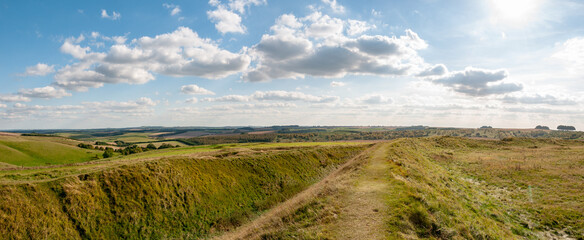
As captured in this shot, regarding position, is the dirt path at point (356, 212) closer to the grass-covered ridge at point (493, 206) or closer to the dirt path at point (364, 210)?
the dirt path at point (364, 210)

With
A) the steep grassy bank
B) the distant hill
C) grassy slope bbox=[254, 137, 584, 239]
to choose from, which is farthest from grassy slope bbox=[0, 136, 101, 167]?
grassy slope bbox=[254, 137, 584, 239]

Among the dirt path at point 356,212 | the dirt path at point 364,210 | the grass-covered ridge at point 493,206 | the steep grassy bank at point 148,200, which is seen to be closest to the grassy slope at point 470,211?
the grass-covered ridge at point 493,206

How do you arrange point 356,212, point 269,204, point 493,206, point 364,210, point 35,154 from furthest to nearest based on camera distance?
1. point 35,154
2. point 269,204
3. point 493,206
4. point 364,210
5. point 356,212

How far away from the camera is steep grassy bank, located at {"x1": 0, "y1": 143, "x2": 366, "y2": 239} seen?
1747cm

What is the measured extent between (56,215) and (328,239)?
1976cm

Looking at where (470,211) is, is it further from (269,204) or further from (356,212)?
(269,204)

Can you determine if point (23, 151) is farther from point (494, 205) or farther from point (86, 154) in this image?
point (494, 205)

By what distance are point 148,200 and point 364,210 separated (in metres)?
19.2

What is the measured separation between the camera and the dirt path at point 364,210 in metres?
12.5

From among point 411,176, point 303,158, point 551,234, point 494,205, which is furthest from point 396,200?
point 303,158

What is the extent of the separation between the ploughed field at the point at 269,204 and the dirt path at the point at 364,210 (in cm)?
6

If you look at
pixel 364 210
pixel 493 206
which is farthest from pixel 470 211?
pixel 364 210

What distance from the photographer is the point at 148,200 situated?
74.2 feet

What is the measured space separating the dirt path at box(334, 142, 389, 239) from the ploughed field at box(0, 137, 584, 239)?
6 centimetres
